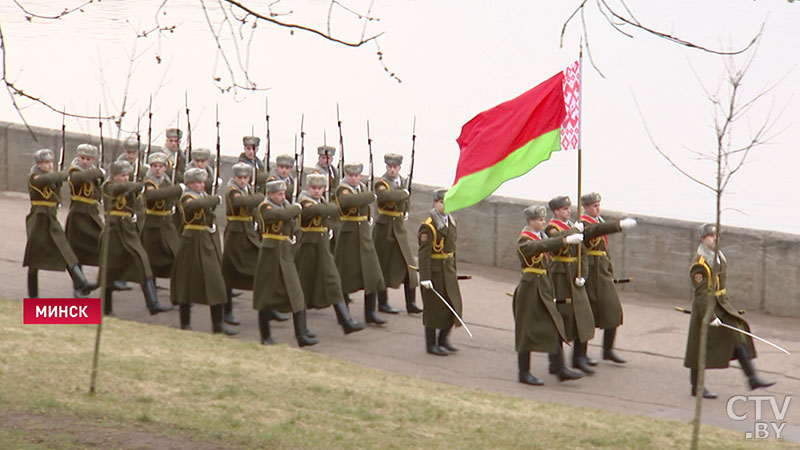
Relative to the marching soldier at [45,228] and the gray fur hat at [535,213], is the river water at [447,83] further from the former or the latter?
the gray fur hat at [535,213]

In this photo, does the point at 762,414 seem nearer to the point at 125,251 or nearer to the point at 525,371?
the point at 525,371

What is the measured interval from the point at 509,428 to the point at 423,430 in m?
0.62

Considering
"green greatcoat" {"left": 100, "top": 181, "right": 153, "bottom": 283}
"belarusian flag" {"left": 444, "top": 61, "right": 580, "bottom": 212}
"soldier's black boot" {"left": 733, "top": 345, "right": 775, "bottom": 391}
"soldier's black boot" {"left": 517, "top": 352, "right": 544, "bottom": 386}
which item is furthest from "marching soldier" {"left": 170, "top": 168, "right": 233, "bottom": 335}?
"soldier's black boot" {"left": 733, "top": 345, "right": 775, "bottom": 391}

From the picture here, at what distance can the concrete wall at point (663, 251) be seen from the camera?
15.0m

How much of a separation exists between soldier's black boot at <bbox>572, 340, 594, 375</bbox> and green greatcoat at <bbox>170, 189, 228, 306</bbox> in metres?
3.17

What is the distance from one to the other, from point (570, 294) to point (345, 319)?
88.6 inches

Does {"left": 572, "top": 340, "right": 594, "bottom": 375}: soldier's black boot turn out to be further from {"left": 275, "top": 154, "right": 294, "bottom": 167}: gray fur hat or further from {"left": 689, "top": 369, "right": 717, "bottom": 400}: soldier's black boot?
{"left": 275, "top": 154, "right": 294, "bottom": 167}: gray fur hat

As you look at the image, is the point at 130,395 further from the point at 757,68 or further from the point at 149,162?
the point at 757,68

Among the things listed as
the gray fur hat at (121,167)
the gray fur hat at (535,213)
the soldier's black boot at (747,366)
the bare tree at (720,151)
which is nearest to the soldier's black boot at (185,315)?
the gray fur hat at (121,167)

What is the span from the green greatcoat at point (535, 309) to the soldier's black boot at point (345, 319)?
6.41 ft

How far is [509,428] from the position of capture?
984cm

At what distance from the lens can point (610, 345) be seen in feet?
42.5

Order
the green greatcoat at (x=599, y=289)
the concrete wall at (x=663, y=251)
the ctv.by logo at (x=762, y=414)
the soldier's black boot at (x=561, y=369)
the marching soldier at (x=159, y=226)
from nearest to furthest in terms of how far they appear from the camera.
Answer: the ctv.by logo at (x=762, y=414)
the soldier's black boot at (x=561, y=369)
the green greatcoat at (x=599, y=289)
the marching soldier at (x=159, y=226)
the concrete wall at (x=663, y=251)
